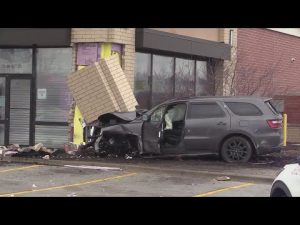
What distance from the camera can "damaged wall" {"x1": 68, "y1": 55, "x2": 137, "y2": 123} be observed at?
1458cm

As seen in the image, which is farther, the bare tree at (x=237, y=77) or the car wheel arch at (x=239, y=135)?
the bare tree at (x=237, y=77)

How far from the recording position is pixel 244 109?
12.9 metres

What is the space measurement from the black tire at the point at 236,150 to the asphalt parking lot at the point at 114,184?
1.75 metres

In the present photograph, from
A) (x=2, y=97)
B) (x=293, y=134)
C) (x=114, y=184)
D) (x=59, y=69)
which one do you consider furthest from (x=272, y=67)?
(x=114, y=184)

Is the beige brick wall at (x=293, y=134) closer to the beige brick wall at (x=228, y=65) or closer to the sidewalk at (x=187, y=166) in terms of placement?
the beige brick wall at (x=228, y=65)

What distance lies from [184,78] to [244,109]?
617 centimetres

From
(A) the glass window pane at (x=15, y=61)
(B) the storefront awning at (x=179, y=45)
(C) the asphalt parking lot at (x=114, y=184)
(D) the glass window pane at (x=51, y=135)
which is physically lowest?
(C) the asphalt parking lot at (x=114, y=184)

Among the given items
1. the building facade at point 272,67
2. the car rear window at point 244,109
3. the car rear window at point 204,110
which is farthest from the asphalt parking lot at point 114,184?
the building facade at point 272,67

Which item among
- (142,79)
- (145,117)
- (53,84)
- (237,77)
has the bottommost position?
(145,117)

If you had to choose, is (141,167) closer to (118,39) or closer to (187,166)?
(187,166)

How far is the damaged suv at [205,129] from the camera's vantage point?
12742 mm

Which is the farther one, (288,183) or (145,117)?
(145,117)
